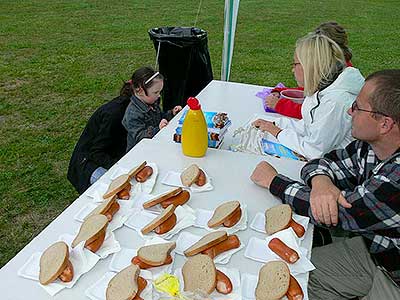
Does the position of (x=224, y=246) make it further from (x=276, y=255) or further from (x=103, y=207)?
(x=103, y=207)

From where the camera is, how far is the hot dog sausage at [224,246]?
1291 mm

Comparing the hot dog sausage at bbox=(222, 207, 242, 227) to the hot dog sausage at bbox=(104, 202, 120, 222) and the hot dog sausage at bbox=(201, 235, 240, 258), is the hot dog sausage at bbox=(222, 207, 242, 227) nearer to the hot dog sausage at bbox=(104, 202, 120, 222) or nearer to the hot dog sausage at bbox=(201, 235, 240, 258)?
the hot dog sausage at bbox=(201, 235, 240, 258)

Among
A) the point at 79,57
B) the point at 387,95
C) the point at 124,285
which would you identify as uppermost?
the point at 387,95

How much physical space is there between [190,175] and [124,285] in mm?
604

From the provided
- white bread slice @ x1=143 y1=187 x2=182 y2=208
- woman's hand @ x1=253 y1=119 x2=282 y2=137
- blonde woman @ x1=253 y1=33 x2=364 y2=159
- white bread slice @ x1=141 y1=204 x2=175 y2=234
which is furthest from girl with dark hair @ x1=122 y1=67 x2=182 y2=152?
white bread slice @ x1=141 y1=204 x2=175 y2=234

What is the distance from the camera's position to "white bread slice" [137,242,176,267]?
1.23m

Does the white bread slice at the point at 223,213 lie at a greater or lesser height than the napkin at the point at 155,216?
greater

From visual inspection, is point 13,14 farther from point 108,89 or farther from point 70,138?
point 70,138

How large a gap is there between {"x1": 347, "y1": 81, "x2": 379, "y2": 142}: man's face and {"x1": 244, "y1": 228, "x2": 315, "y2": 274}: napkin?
400 millimetres

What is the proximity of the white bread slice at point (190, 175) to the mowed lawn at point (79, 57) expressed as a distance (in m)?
1.24

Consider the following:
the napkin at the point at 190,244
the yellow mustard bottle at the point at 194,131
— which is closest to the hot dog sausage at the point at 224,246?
the napkin at the point at 190,244

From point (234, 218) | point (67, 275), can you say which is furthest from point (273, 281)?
point (67, 275)

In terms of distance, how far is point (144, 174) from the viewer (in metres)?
1.68

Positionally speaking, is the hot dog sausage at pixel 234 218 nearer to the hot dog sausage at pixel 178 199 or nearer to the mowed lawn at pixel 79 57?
the hot dog sausage at pixel 178 199
